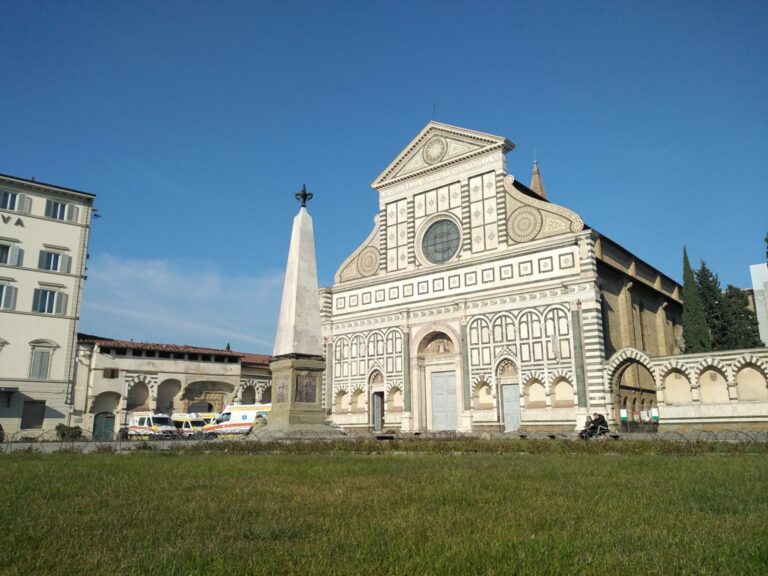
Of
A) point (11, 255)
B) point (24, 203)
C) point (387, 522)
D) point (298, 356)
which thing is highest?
point (24, 203)

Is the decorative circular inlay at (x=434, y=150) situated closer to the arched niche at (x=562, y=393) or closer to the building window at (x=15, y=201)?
the arched niche at (x=562, y=393)

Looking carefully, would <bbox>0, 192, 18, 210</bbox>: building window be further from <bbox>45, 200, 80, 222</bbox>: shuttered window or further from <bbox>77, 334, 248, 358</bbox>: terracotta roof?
<bbox>77, 334, 248, 358</bbox>: terracotta roof

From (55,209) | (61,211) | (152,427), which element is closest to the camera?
(152,427)

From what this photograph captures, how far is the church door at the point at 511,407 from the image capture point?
32812 millimetres

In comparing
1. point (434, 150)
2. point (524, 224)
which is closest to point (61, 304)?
point (434, 150)

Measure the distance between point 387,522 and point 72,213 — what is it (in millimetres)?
42593

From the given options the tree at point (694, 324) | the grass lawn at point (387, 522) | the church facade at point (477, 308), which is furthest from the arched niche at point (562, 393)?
the grass lawn at point (387, 522)

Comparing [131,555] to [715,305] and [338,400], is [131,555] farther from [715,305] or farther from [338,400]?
[715,305]

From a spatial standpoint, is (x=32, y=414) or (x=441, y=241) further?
(x=441, y=241)

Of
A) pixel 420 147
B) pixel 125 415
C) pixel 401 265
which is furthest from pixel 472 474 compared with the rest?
pixel 125 415

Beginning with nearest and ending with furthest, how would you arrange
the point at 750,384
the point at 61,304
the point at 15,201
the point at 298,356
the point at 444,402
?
1. the point at 298,356
2. the point at 750,384
3. the point at 444,402
4. the point at 15,201
5. the point at 61,304

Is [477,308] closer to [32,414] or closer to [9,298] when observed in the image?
[32,414]

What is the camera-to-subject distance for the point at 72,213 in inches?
1624

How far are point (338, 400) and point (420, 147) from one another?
1843 centimetres
